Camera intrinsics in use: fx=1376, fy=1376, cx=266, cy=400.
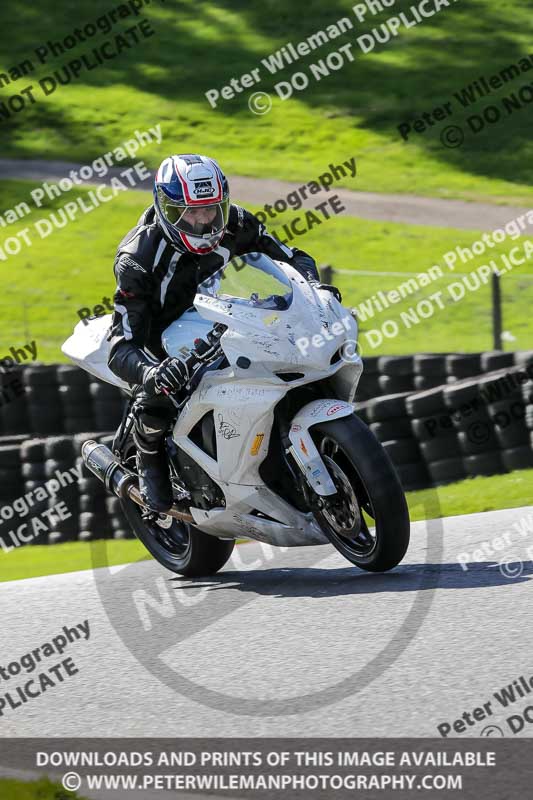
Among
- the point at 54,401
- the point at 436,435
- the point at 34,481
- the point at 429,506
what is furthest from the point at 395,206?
the point at 429,506

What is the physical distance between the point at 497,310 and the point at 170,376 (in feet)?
24.9

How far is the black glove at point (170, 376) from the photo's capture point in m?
6.20

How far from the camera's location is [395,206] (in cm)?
2417

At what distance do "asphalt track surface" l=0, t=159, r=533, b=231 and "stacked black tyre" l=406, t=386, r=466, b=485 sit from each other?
1365 centimetres

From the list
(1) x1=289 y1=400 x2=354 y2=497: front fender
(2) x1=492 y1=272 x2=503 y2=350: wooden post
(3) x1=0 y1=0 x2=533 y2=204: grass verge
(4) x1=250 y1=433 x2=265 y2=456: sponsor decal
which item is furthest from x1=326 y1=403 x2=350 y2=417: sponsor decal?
(3) x1=0 y1=0 x2=533 y2=204: grass verge

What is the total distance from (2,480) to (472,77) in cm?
2192

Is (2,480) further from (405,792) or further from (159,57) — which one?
(159,57)

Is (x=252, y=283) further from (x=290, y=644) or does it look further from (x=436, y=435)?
(x=436, y=435)

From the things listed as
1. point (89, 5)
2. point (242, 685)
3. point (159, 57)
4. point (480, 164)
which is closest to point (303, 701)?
point (242, 685)

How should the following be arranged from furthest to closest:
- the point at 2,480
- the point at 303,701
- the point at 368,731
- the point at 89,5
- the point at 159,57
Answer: the point at 89,5
the point at 159,57
the point at 2,480
the point at 303,701
the point at 368,731

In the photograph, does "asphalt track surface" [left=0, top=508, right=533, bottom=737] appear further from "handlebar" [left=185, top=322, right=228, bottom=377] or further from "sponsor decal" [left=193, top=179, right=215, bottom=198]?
"sponsor decal" [left=193, top=179, right=215, bottom=198]

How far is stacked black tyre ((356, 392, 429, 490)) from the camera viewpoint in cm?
937

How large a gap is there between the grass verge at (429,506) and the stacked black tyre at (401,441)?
0.47 ft

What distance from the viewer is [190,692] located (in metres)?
4.86
